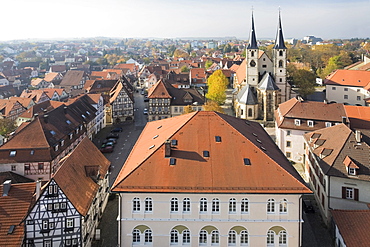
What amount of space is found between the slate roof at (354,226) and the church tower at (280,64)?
1897 inches

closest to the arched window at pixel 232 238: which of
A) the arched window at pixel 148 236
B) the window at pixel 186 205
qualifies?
the window at pixel 186 205

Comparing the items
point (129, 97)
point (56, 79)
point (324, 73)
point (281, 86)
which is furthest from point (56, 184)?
point (56, 79)

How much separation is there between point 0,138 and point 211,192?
41.0 metres

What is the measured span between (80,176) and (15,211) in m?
5.95

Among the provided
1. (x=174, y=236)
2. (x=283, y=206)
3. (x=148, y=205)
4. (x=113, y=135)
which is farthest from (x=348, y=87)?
(x=148, y=205)

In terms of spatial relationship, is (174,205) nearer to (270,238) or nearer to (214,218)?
(214,218)

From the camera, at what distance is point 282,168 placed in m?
26.7

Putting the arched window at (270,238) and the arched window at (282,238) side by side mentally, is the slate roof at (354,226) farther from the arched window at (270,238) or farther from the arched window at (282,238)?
the arched window at (270,238)

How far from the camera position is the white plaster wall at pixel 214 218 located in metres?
25.8

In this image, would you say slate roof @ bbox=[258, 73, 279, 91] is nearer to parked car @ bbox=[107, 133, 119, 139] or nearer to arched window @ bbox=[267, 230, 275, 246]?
parked car @ bbox=[107, 133, 119, 139]

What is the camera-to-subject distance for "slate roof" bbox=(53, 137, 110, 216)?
89.9 ft

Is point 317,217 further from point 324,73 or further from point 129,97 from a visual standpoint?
point 324,73

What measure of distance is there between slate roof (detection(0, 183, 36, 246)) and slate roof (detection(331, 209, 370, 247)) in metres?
24.0

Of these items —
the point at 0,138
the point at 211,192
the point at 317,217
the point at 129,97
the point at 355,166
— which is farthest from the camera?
the point at 129,97
